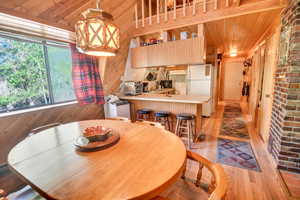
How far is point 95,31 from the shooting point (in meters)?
1.16

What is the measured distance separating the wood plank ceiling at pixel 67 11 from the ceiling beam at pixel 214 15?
0.43 metres

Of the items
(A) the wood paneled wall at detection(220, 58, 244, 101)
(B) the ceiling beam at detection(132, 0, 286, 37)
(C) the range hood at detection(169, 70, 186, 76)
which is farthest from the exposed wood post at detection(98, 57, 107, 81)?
(A) the wood paneled wall at detection(220, 58, 244, 101)

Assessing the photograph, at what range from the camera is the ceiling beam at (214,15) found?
2240mm

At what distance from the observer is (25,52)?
7.34ft

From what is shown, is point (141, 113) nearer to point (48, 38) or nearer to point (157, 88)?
point (157, 88)

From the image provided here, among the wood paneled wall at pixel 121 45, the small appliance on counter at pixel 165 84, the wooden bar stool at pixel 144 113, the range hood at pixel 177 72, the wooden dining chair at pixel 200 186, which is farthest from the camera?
the range hood at pixel 177 72

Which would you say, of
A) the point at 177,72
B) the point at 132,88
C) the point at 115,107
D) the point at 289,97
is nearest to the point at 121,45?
the point at 132,88

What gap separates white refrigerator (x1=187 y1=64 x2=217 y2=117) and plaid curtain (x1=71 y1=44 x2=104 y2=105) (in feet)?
9.61

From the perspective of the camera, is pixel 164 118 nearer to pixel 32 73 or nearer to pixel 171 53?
pixel 171 53

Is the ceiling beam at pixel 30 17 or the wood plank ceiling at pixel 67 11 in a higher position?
the wood plank ceiling at pixel 67 11

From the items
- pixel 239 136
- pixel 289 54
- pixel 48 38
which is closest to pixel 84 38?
pixel 48 38

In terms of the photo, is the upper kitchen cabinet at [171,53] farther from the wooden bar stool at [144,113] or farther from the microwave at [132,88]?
the wooden bar stool at [144,113]

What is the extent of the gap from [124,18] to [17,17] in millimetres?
1833

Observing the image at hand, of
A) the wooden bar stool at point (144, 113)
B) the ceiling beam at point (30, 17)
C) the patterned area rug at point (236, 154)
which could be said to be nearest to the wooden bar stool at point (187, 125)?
the patterned area rug at point (236, 154)
